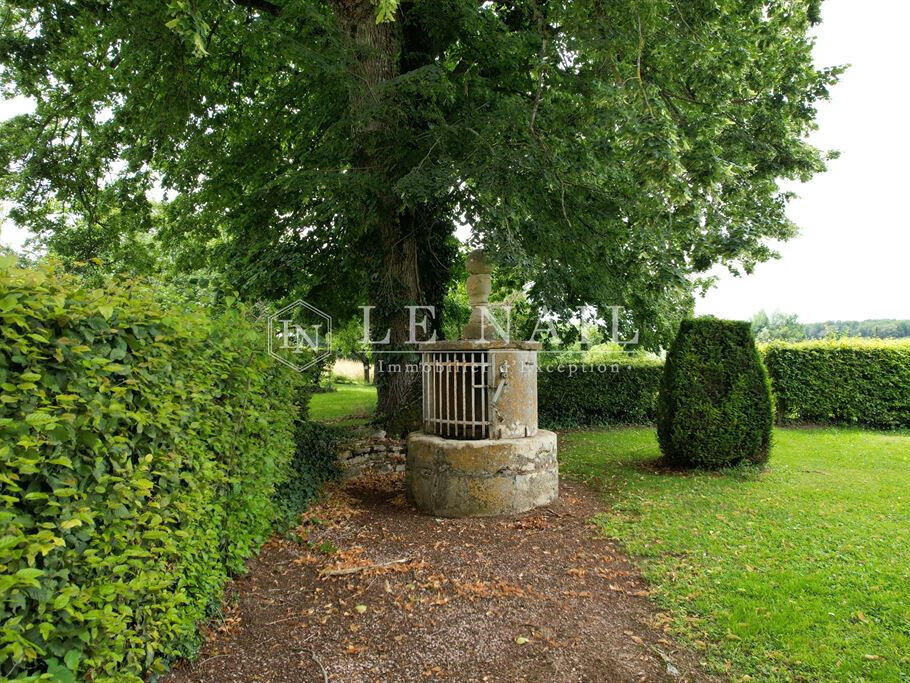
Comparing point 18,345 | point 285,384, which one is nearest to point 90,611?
point 18,345

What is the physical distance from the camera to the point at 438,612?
3.61 metres

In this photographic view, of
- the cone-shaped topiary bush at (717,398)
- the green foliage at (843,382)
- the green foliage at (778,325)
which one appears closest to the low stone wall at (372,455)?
the cone-shaped topiary bush at (717,398)

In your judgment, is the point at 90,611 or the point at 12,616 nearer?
the point at 12,616

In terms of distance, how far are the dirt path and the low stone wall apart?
2.00 meters

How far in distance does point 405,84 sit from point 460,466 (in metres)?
4.42

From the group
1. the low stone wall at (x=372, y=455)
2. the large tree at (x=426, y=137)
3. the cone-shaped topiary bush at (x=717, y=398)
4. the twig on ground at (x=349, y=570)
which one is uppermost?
the large tree at (x=426, y=137)

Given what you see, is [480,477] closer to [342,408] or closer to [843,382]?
[342,408]

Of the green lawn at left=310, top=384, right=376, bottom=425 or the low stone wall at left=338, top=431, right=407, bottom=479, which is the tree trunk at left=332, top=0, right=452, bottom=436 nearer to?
the low stone wall at left=338, top=431, right=407, bottom=479

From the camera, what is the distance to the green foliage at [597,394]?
446 inches

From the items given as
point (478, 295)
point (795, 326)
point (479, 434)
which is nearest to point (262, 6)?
point (478, 295)

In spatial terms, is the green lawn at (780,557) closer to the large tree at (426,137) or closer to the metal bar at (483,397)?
the metal bar at (483,397)

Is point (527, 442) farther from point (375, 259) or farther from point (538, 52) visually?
point (538, 52)

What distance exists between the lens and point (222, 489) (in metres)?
3.40

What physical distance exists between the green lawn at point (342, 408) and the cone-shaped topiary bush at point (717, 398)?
6.07 metres
